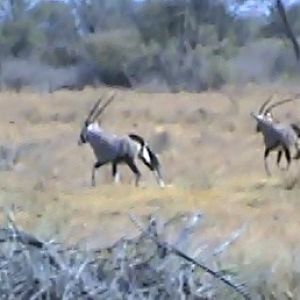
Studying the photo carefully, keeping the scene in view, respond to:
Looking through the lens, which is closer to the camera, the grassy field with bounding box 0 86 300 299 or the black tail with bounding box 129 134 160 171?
the grassy field with bounding box 0 86 300 299

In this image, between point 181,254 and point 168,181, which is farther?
point 168,181

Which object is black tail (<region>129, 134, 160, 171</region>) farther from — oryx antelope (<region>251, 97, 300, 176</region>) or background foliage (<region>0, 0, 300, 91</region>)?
background foliage (<region>0, 0, 300, 91</region>)

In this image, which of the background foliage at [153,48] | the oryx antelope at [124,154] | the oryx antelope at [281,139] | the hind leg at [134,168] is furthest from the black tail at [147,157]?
the background foliage at [153,48]

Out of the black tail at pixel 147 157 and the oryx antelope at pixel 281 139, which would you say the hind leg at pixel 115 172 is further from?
the oryx antelope at pixel 281 139

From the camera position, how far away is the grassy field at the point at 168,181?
9102 mm

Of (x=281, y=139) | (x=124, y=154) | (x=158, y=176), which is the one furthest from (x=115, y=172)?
(x=281, y=139)

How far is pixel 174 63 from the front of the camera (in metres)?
40.9

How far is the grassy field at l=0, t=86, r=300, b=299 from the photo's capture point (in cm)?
910

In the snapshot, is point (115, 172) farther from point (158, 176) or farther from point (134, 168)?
point (158, 176)

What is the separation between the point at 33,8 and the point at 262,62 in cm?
1298

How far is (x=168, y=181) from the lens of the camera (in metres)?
15.5

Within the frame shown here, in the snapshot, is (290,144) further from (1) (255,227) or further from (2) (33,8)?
(2) (33,8)

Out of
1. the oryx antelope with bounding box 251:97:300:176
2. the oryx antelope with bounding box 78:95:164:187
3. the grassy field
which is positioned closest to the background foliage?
the grassy field

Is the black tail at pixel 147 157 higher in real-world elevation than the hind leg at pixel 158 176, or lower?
higher
